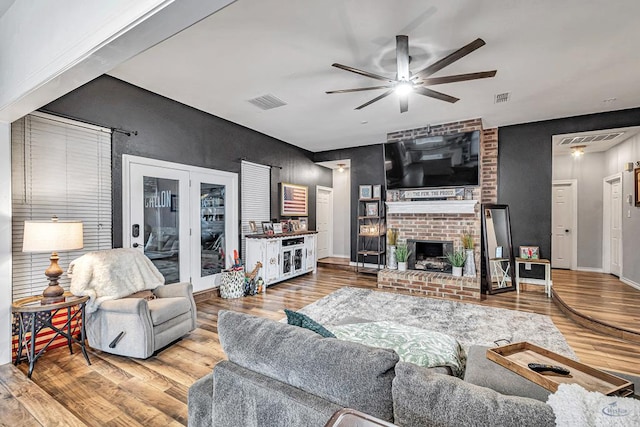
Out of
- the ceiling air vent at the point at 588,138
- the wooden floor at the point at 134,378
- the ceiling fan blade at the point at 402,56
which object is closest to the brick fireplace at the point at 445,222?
the ceiling air vent at the point at 588,138

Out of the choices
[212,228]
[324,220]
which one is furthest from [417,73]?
[324,220]

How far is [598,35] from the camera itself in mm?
2537

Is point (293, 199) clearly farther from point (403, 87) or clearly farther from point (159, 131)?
point (403, 87)

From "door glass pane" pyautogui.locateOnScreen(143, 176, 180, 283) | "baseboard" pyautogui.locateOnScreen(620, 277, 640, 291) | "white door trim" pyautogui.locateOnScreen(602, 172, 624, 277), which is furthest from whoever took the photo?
"white door trim" pyautogui.locateOnScreen(602, 172, 624, 277)

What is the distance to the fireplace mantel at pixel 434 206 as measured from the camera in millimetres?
4824

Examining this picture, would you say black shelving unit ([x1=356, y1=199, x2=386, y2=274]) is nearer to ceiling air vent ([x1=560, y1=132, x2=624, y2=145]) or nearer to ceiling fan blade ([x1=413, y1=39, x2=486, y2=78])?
ceiling air vent ([x1=560, y1=132, x2=624, y2=145])

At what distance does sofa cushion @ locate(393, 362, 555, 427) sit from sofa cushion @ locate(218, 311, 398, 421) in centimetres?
6

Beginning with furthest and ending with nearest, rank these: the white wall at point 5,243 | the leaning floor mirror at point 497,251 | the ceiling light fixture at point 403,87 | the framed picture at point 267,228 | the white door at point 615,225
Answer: the framed picture at point 267,228 → the white door at point 615,225 → the leaning floor mirror at point 497,251 → the ceiling light fixture at point 403,87 → the white wall at point 5,243

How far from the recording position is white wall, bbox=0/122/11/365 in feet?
8.19

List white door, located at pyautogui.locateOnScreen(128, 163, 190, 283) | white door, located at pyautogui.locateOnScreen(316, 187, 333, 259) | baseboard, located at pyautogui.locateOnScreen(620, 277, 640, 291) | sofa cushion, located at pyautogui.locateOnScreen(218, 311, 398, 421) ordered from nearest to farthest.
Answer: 1. sofa cushion, located at pyautogui.locateOnScreen(218, 311, 398, 421)
2. white door, located at pyautogui.locateOnScreen(128, 163, 190, 283)
3. baseboard, located at pyautogui.locateOnScreen(620, 277, 640, 291)
4. white door, located at pyautogui.locateOnScreen(316, 187, 333, 259)

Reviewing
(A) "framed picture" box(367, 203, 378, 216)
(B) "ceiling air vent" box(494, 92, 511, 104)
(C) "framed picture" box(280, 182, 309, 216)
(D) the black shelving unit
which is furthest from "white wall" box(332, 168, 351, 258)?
(B) "ceiling air vent" box(494, 92, 511, 104)

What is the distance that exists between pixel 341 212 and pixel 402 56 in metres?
5.77

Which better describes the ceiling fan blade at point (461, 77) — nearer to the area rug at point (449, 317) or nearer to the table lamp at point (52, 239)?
the area rug at point (449, 317)

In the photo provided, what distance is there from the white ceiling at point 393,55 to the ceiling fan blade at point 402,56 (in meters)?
0.16
